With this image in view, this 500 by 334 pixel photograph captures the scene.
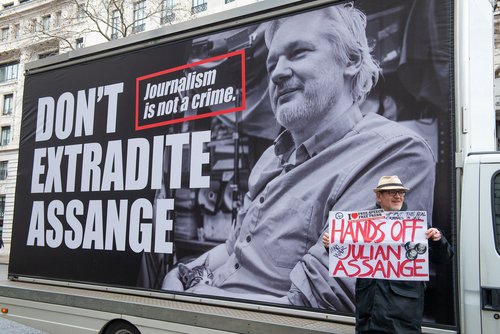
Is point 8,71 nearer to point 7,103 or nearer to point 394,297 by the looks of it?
point 7,103

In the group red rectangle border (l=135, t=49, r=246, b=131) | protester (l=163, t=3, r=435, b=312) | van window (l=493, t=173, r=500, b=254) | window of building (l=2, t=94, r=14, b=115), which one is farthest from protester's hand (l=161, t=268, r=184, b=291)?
window of building (l=2, t=94, r=14, b=115)

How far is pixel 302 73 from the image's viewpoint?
4.03 meters

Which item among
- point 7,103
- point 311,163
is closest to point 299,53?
point 311,163

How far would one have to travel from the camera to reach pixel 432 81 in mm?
3416

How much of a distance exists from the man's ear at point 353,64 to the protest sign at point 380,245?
125cm

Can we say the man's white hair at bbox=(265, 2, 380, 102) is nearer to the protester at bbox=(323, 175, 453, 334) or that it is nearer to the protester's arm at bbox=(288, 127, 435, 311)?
the protester's arm at bbox=(288, 127, 435, 311)

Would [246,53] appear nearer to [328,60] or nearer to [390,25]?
[328,60]

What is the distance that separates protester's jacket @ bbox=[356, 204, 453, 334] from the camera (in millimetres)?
2863

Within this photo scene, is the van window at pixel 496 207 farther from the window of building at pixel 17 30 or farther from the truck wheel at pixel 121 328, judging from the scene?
the window of building at pixel 17 30

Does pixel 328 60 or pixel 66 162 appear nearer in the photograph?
pixel 328 60

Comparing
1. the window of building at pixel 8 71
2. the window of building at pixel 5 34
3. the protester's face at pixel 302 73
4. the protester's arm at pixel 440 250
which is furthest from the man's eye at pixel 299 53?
the window of building at pixel 5 34

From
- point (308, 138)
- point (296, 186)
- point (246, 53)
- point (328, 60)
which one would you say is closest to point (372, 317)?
point (296, 186)

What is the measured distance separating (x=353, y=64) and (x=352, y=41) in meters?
0.19

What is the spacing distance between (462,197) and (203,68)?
8.60ft
